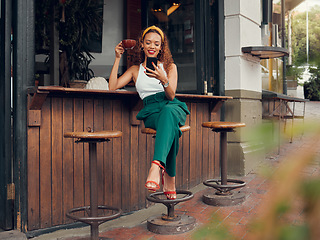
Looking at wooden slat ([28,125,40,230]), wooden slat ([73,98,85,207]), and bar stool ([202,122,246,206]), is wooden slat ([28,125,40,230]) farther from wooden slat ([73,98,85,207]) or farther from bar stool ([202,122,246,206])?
bar stool ([202,122,246,206])

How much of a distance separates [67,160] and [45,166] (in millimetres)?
202

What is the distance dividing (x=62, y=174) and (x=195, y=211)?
1.33 m

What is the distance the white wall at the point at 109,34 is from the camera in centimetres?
588

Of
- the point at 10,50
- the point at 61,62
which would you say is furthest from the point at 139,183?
the point at 61,62

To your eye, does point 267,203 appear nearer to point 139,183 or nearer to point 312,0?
point 312,0

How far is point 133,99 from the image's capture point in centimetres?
348

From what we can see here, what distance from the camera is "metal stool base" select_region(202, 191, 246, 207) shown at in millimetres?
3783

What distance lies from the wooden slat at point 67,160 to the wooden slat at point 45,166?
135mm

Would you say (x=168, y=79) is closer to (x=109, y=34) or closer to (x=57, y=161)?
(x=57, y=161)

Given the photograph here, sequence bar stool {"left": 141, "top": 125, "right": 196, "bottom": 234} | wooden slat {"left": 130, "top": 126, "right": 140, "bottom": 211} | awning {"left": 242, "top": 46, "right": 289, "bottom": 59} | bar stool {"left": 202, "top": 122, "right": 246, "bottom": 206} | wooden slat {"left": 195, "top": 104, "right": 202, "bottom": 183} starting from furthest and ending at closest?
awning {"left": 242, "top": 46, "right": 289, "bottom": 59}, wooden slat {"left": 195, "top": 104, "right": 202, "bottom": 183}, bar stool {"left": 202, "top": 122, "right": 246, "bottom": 206}, wooden slat {"left": 130, "top": 126, "right": 140, "bottom": 211}, bar stool {"left": 141, "top": 125, "right": 196, "bottom": 234}

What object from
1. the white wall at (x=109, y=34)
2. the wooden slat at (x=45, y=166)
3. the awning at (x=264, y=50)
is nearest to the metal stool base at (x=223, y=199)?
the wooden slat at (x=45, y=166)

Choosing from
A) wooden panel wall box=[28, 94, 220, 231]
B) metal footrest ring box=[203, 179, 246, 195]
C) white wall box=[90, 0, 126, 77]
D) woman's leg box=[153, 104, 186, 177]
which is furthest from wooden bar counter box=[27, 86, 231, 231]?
white wall box=[90, 0, 126, 77]

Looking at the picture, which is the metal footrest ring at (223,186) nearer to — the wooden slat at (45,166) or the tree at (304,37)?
the wooden slat at (45,166)

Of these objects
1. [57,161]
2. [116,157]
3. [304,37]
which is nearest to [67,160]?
[57,161]
